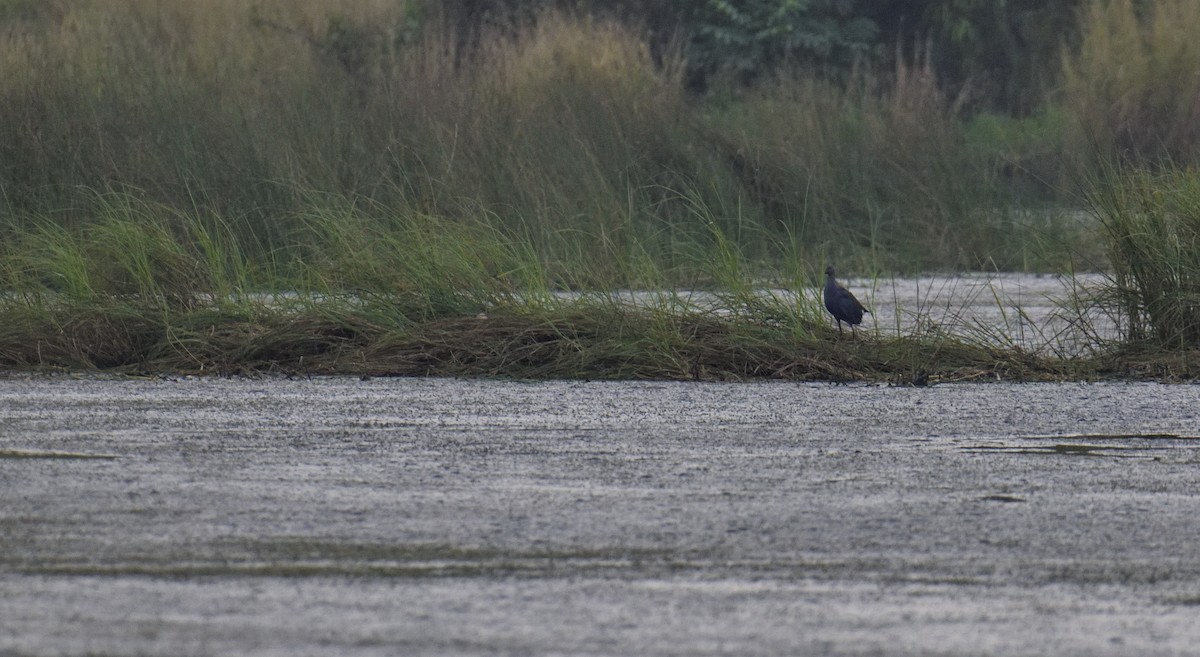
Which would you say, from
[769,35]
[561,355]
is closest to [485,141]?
[561,355]

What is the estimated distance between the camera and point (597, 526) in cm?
443

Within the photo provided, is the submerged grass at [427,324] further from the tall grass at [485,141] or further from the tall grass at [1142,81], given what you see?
the tall grass at [1142,81]

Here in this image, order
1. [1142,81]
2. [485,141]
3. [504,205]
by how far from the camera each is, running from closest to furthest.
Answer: [504,205] < [485,141] < [1142,81]

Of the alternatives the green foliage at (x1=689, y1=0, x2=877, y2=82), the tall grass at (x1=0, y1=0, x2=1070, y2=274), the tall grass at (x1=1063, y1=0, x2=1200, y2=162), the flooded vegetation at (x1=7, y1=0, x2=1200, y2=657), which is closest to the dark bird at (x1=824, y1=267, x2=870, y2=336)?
the flooded vegetation at (x1=7, y1=0, x2=1200, y2=657)

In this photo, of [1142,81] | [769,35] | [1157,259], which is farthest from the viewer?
[769,35]

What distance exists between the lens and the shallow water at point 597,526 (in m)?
3.50

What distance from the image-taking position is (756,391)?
718cm

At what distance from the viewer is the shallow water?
3500 millimetres

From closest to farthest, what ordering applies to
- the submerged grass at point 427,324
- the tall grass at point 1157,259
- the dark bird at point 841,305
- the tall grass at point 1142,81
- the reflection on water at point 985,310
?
the submerged grass at point 427,324
the dark bird at point 841,305
the tall grass at point 1157,259
the reflection on water at point 985,310
the tall grass at point 1142,81

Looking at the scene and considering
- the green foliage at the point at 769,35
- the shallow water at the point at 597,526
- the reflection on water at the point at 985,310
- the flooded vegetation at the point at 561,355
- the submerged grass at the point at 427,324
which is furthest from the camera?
the green foliage at the point at 769,35

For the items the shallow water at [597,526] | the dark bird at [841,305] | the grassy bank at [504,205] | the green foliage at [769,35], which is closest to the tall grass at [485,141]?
the grassy bank at [504,205]

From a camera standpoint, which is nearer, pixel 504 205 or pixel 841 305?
pixel 841 305

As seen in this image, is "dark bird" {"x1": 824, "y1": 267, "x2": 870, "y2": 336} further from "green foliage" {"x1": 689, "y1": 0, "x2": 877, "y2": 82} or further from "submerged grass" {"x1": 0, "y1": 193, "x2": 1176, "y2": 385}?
"green foliage" {"x1": 689, "y1": 0, "x2": 877, "y2": 82}

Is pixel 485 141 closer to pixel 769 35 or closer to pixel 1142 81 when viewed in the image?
pixel 1142 81
